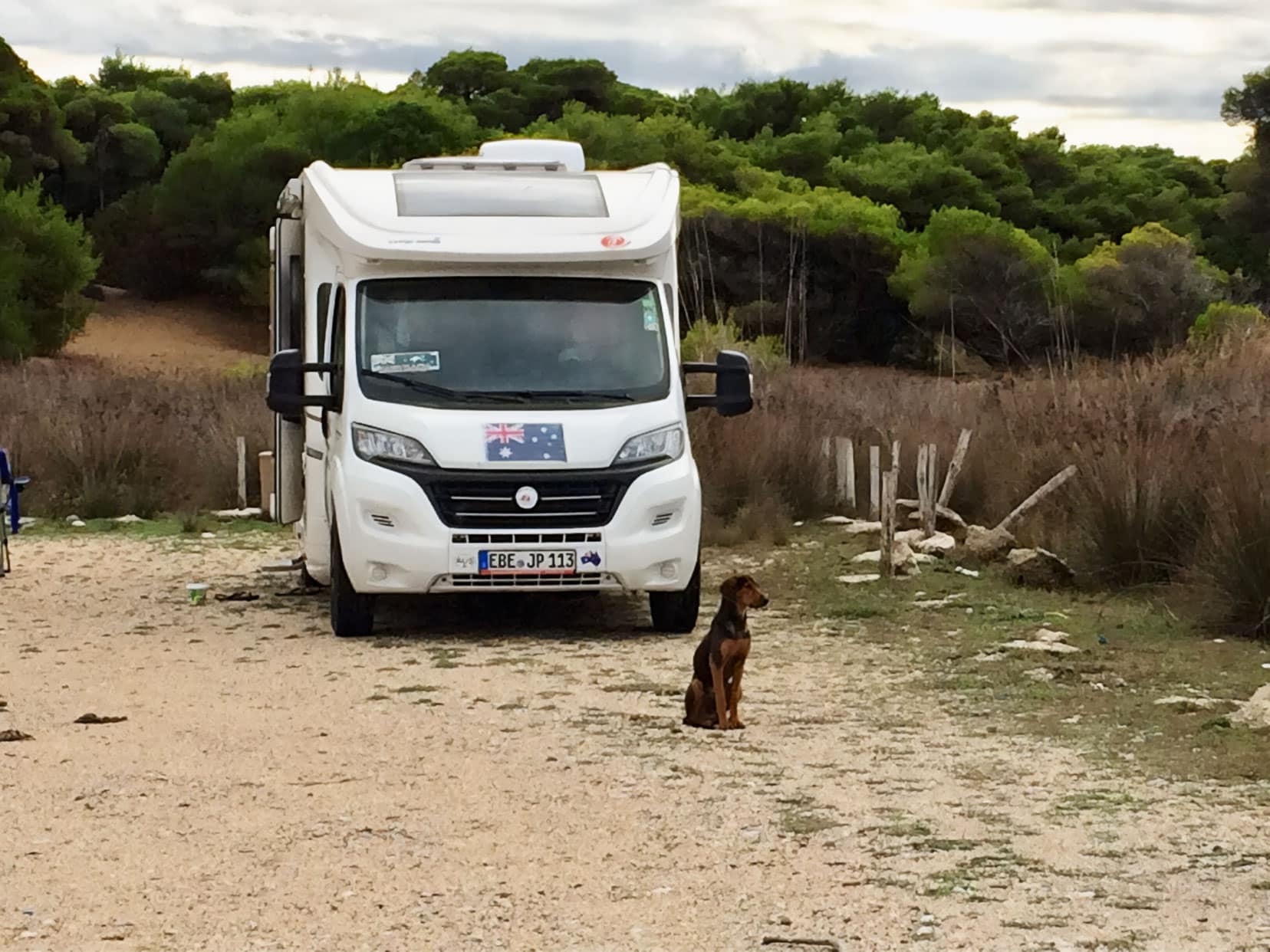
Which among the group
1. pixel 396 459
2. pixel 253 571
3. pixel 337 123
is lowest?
pixel 253 571

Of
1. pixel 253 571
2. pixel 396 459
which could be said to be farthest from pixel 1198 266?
pixel 396 459

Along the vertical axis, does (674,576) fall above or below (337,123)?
below

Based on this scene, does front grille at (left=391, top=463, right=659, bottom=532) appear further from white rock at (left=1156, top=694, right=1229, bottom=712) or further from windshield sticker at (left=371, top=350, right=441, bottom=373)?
white rock at (left=1156, top=694, right=1229, bottom=712)

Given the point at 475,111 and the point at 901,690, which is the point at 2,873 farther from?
the point at 475,111

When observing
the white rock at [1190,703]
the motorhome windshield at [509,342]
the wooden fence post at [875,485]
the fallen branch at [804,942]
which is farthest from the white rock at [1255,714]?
the wooden fence post at [875,485]

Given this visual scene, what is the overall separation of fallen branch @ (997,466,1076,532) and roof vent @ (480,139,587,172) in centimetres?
402

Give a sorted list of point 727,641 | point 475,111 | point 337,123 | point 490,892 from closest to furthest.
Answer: point 490,892 → point 727,641 → point 337,123 → point 475,111

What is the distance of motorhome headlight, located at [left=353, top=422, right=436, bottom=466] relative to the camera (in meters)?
11.1

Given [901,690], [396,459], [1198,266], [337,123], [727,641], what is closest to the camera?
[727,641]

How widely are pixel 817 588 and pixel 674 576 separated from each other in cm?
254

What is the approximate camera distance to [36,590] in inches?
559

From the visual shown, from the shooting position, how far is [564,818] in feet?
21.9

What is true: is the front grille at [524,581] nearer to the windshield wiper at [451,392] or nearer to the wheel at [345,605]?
the wheel at [345,605]

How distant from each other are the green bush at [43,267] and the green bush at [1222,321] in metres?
29.5
